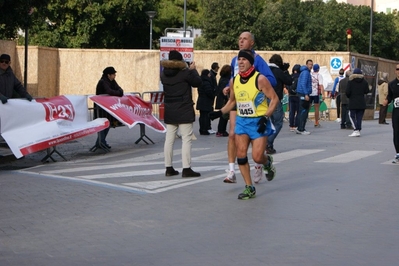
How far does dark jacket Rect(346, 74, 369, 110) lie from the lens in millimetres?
21406

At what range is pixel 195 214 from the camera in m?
9.34

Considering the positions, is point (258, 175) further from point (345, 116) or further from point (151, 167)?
point (345, 116)

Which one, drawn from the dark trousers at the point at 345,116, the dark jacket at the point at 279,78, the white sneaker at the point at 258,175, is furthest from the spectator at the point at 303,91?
the white sneaker at the point at 258,175

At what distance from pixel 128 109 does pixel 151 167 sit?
3.28m

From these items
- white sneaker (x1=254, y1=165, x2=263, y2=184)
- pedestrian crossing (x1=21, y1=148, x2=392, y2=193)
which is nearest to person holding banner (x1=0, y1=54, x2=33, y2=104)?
pedestrian crossing (x1=21, y1=148, x2=392, y2=193)

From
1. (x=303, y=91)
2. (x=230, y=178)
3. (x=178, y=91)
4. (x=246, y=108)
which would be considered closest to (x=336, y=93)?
(x=303, y=91)

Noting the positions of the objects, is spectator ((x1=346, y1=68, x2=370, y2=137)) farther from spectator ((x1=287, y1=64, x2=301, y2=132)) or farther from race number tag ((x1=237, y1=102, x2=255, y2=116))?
race number tag ((x1=237, y1=102, x2=255, y2=116))

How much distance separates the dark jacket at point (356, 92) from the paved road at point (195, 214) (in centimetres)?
609

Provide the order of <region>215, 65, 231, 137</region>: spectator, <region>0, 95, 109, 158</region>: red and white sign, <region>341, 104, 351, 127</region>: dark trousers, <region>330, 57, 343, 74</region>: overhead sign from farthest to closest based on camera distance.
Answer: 1. <region>330, 57, 343, 74</region>: overhead sign
2. <region>341, 104, 351, 127</region>: dark trousers
3. <region>215, 65, 231, 137</region>: spectator
4. <region>0, 95, 109, 158</region>: red and white sign

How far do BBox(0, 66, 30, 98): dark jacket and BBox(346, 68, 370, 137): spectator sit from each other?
Answer: 9.49 meters

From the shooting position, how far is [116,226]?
28.3 feet

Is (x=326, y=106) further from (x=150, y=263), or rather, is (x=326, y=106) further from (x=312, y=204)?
(x=150, y=263)

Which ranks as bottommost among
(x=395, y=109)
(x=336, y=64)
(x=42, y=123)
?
(x=42, y=123)

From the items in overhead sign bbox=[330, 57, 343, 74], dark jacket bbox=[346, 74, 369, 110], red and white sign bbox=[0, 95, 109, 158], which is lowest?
red and white sign bbox=[0, 95, 109, 158]
